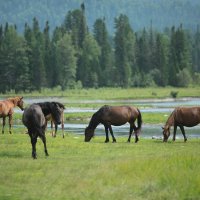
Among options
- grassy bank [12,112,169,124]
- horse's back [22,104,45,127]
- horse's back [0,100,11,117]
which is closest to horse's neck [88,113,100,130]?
horse's back [0,100,11,117]

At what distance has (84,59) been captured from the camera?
449 feet

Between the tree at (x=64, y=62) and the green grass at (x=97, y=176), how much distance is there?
102792 mm

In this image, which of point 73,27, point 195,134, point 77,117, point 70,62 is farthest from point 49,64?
point 195,134

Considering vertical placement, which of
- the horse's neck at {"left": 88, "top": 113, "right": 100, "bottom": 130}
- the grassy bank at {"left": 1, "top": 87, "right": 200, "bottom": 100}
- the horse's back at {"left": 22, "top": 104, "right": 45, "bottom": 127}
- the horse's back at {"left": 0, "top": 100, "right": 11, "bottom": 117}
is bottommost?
the grassy bank at {"left": 1, "top": 87, "right": 200, "bottom": 100}

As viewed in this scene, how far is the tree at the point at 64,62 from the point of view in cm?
12962

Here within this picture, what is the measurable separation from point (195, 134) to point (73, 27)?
111 m

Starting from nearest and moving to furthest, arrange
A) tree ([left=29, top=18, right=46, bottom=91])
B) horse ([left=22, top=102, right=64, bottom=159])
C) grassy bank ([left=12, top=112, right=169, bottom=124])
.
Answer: horse ([left=22, top=102, right=64, bottom=159]), grassy bank ([left=12, top=112, right=169, bottom=124]), tree ([left=29, top=18, right=46, bottom=91])

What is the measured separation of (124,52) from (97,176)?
128127 mm

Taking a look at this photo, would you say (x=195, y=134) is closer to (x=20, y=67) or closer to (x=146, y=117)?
(x=146, y=117)

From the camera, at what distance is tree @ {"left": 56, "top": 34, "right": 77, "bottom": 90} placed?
425 feet

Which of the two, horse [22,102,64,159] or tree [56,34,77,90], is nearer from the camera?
horse [22,102,64,159]

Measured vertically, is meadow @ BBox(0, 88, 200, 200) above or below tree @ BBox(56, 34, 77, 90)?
below

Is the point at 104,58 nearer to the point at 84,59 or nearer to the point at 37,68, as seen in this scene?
the point at 84,59

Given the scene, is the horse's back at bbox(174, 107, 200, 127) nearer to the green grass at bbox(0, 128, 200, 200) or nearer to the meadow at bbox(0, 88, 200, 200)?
the meadow at bbox(0, 88, 200, 200)
